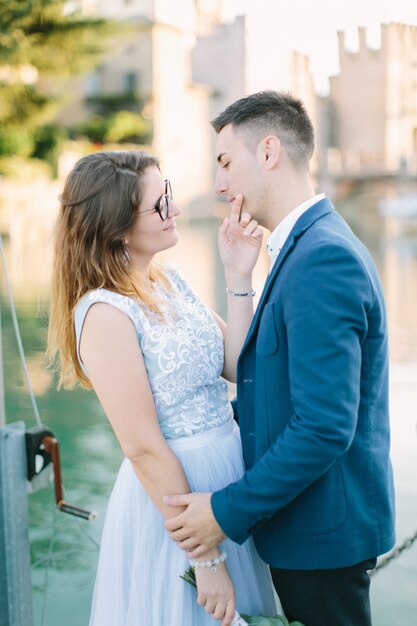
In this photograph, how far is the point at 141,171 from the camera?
175cm

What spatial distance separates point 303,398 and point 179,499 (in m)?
0.40

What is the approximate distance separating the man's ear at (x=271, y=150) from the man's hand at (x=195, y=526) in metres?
0.75

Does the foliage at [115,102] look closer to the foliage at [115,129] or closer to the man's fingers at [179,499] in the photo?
the foliage at [115,129]

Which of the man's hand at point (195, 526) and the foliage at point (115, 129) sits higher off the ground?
the foliage at point (115, 129)

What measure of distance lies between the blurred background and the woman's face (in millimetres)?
383

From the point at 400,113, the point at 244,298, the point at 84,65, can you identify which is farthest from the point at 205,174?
the point at 244,298

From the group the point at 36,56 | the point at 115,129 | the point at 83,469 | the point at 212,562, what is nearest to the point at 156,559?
the point at 212,562

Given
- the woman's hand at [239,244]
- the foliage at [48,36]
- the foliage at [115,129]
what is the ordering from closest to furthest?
the woman's hand at [239,244]
the foliage at [48,36]
the foliage at [115,129]

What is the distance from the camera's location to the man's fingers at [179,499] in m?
1.61

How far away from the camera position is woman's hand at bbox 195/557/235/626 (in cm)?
163

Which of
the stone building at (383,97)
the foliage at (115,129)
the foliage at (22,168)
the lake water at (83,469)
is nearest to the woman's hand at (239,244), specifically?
the lake water at (83,469)

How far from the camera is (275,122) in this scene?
1670 mm

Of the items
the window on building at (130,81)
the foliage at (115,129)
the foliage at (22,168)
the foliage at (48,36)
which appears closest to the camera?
the foliage at (48,36)

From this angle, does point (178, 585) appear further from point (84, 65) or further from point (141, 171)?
point (84, 65)
